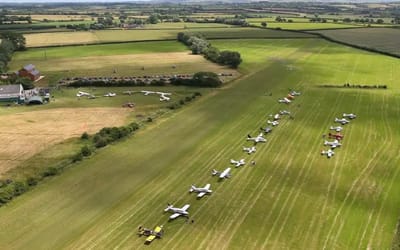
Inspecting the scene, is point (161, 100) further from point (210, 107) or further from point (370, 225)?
point (370, 225)

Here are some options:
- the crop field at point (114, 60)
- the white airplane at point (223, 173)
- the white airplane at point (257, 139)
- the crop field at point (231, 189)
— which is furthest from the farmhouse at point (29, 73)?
the white airplane at point (223, 173)

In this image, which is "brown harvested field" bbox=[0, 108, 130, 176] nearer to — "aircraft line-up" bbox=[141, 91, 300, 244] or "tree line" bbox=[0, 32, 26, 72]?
"aircraft line-up" bbox=[141, 91, 300, 244]

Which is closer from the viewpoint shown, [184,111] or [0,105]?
[184,111]

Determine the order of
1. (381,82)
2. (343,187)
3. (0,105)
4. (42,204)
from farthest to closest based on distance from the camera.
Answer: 1. (381,82)
2. (0,105)
3. (343,187)
4. (42,204)

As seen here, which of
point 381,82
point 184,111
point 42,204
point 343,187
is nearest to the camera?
point 42,204

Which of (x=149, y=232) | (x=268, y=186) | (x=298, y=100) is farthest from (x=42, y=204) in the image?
(x=298, y=100)

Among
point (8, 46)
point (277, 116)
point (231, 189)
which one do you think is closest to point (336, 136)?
point (277, 116)
